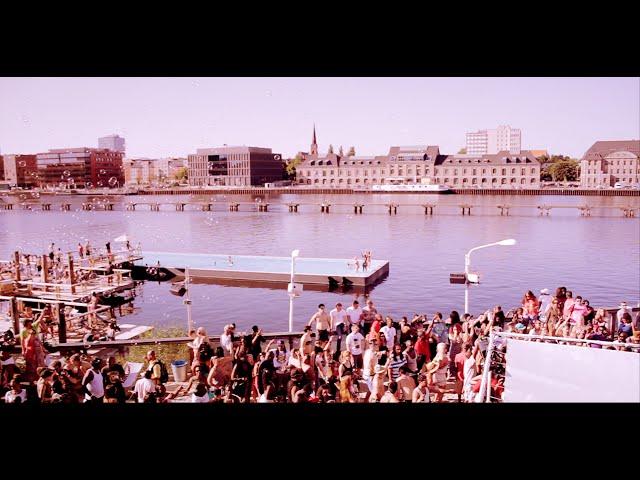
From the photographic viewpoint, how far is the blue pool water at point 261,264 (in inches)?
880

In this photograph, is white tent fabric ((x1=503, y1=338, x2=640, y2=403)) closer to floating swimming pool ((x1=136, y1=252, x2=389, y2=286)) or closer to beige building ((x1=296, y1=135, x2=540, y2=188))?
floating swimming pool ((x1=136, y1=252, x2=389, y2=286))

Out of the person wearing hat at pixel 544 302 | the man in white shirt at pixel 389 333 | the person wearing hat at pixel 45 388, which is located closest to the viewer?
the person wearing hat at pixel 45 388

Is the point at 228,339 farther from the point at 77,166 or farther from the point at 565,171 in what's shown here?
the point at 565,171

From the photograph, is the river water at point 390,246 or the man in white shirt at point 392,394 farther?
the river water at point 390,246

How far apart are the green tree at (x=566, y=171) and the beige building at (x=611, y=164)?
24.6 ft

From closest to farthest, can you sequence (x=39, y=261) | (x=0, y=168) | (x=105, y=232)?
(x=39, y=261) < (x=105, y=232) < (x=0, y=168)

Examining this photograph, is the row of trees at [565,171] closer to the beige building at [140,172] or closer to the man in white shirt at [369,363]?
the beige building at [140,172]

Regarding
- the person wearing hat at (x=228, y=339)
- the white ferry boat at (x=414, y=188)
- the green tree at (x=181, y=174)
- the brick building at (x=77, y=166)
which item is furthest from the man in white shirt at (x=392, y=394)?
the green tree at (x=181, y=174)

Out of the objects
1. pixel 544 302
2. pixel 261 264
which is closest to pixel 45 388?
pixel 544 302
